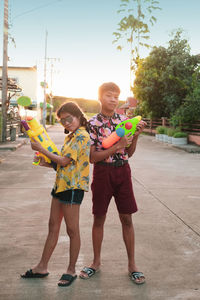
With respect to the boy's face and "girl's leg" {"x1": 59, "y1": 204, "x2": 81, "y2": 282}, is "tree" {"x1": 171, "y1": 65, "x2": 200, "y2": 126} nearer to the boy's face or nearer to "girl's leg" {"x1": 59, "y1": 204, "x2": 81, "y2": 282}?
the boy's face

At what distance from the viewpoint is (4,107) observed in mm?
17797

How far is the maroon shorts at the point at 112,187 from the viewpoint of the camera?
3086 mm

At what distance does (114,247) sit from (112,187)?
3.94 ft

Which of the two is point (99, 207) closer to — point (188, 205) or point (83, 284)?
point (83, 284)

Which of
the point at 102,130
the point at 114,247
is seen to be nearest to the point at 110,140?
the point at 102,130

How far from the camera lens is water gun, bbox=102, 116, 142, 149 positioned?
282 centimetres

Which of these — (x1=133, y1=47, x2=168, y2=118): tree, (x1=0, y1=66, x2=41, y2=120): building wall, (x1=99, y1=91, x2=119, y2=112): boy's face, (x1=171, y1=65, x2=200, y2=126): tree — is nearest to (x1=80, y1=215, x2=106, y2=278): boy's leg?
(x1=99, y1=91, x2=119, y2=112): boy's face

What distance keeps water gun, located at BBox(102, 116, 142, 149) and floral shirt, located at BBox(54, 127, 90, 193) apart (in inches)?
6.8

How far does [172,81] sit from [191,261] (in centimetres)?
2392

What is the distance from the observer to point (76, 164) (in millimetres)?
2971

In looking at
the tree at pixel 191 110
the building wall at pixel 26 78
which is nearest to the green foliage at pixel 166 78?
the tree at pixel 191 110

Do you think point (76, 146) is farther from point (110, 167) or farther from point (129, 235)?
point (129, 235)

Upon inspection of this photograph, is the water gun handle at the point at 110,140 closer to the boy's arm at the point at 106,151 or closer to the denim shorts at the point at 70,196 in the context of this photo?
the boy's arm at the point at 106,151

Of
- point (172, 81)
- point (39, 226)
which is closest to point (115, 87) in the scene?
point (39, 226)
